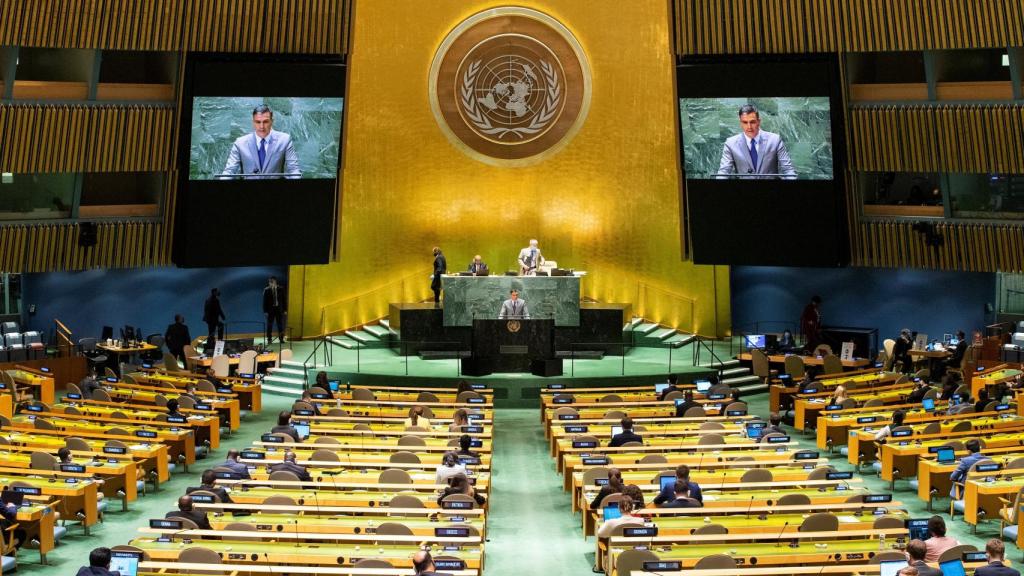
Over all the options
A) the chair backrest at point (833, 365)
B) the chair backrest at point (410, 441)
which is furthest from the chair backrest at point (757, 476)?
the chair backrest at point (833, 365)

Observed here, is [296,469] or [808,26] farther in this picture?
[808,26]

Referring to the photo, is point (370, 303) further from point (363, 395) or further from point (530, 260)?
point (363, 395)

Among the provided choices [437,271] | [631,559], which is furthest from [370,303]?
[631,559]

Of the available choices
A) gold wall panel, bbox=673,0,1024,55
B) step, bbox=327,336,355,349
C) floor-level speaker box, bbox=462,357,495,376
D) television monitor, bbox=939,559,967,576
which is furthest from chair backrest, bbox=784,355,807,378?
television monitor, bbox=939,559,967,576

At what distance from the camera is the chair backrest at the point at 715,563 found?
10.6 metres

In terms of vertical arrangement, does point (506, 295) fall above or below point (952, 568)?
above

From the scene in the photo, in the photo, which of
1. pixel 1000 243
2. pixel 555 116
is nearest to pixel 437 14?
pixel 555 116

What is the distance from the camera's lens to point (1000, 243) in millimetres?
23312

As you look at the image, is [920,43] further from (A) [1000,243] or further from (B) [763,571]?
(B) [763,571]

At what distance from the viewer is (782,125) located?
74.8 feet

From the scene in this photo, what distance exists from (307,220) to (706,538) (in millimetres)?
13591

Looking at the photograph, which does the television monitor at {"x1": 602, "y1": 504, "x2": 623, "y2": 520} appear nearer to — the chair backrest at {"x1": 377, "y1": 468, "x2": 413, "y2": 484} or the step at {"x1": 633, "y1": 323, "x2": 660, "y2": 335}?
the chair backrest at {"x1": 377, "y1": 468, "x2": 413, "y2": 484}

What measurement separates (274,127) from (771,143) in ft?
29.0

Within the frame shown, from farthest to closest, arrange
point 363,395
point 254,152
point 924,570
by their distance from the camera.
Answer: point 254,152 → point 363,395 → point 924,570
